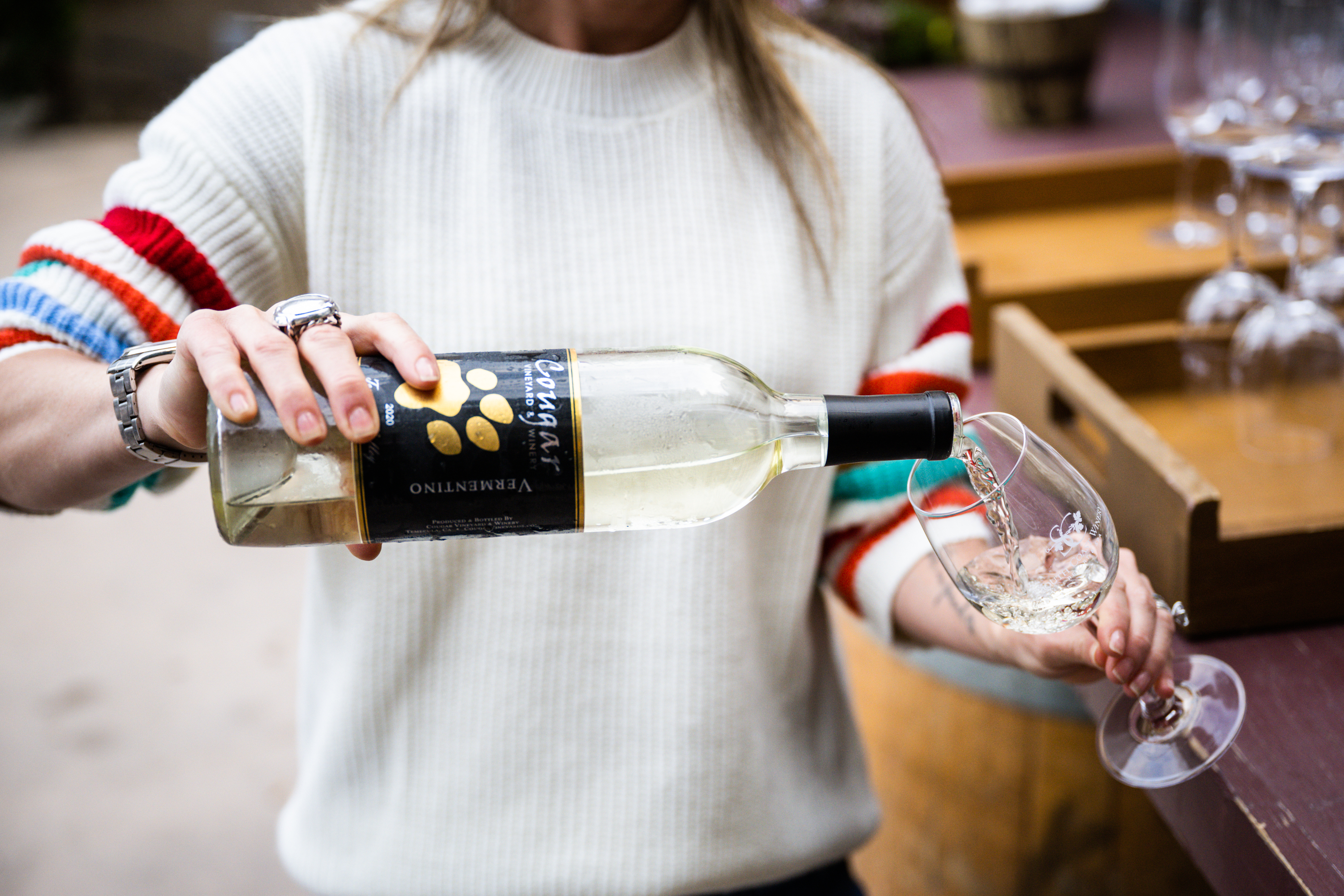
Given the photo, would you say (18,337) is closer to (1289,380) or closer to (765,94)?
(765,94)

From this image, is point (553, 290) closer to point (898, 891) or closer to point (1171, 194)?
point (898, 891)

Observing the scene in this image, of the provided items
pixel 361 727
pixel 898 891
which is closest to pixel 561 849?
pixel 361 727

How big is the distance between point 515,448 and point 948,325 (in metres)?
0.49

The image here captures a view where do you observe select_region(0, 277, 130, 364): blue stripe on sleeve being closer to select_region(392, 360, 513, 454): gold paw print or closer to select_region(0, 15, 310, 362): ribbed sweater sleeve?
select_region(0, 15, 310, 362): ribbed sweater sleeve

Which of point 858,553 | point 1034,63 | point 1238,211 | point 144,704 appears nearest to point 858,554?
point 858,553

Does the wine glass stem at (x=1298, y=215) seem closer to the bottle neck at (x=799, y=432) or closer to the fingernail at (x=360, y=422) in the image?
the bottle neck at (x=799, y=432)

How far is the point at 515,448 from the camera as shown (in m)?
0.50

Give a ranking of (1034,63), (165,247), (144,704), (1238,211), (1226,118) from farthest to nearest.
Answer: (144,704) → (1034,63) → (1226,118) → (1238,211) → (165,247)

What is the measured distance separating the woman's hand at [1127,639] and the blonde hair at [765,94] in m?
0.31

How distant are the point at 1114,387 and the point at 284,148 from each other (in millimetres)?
797

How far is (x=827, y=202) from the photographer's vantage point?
88 cm

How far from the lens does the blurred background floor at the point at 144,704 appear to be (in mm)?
2102

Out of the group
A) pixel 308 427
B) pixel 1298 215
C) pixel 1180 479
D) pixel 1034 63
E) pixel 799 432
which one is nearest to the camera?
pixel 308 427

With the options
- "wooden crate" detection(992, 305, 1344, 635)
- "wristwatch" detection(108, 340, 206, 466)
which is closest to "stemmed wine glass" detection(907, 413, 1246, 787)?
"wooden crate" detection(992, 305, 1344, 635)
